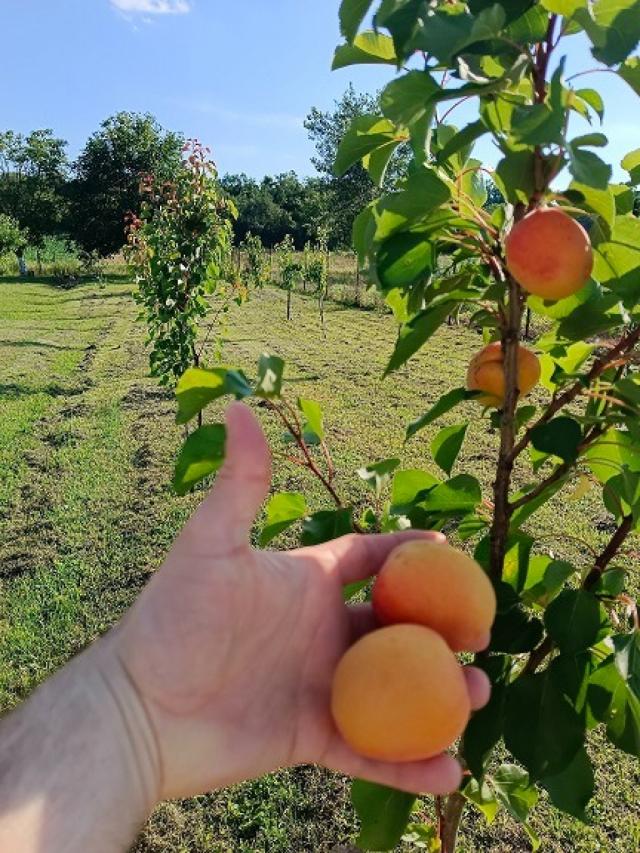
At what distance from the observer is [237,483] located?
0.92 metres

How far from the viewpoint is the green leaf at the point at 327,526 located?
4.38 feet

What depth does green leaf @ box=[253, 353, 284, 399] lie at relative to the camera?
954 millimetres

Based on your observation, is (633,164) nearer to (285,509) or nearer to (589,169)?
(589,169)

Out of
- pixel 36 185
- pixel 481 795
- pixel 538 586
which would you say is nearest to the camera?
pixel 538 586

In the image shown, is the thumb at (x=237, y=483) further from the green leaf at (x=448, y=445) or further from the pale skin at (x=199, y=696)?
the green leaf at (x=448, y=445)

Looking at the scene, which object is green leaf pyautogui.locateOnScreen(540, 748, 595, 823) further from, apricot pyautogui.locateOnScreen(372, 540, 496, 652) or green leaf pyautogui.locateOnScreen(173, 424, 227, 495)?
green leaf pyautogui.locateOnScreen(173, 424, 227, 495)

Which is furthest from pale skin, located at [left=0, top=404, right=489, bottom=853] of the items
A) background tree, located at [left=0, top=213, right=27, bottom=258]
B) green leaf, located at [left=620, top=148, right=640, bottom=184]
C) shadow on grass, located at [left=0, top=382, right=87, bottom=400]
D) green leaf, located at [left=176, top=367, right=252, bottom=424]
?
background tree, located at [left=0, top=213, right=27, bottom=258]

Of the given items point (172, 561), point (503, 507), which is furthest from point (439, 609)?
point (172, 561)

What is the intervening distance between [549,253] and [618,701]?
0.79m

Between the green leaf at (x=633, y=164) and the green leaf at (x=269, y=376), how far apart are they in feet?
2.36

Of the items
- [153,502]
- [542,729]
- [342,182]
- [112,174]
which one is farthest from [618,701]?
[112,174]

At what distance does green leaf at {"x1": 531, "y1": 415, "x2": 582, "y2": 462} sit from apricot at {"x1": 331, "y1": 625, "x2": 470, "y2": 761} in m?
0.36

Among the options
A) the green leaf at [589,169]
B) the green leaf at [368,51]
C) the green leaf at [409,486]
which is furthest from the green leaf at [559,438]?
the green leaf at [368,51]

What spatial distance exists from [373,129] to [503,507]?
0.71 metres
